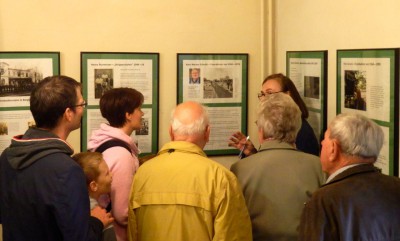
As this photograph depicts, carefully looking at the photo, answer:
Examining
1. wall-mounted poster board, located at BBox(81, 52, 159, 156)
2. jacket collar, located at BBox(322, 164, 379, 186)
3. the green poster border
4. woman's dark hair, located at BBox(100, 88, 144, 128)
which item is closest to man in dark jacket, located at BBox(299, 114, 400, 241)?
jacket collar, located at BBox(322, 164, 379, 186)

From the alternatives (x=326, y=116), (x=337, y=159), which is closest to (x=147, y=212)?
(x=337, y=159)

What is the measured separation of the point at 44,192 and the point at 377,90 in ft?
5.48

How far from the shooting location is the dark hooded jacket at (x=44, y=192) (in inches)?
69.1

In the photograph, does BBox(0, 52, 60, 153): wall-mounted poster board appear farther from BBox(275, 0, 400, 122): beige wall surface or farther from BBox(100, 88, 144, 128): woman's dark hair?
BBox(275, 0, 400, 122): beige wall surface

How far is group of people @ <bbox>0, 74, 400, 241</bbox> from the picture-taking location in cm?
169

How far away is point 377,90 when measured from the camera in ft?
8.48

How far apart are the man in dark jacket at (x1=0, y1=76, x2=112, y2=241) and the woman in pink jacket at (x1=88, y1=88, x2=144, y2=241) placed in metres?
0.31

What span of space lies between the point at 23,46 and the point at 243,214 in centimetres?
202

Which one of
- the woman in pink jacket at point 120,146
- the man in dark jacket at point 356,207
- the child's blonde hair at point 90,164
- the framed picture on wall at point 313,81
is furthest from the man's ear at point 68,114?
the framed picture on wall at point 313,81

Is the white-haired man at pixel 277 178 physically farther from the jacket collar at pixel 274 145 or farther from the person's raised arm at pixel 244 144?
the person's raised arm at pixel 244 144

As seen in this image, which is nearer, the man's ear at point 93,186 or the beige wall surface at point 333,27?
the man's ear at point 93,186

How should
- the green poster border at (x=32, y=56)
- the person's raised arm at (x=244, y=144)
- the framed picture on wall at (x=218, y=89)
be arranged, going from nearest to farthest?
the person's raised arm at (x=244, y=144), the green poster border at (x=32, y=56), the framed picture on wall at (x=218, y=89)

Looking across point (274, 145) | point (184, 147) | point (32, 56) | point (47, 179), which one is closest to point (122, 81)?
point (32, 56)

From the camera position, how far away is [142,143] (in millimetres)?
3650
